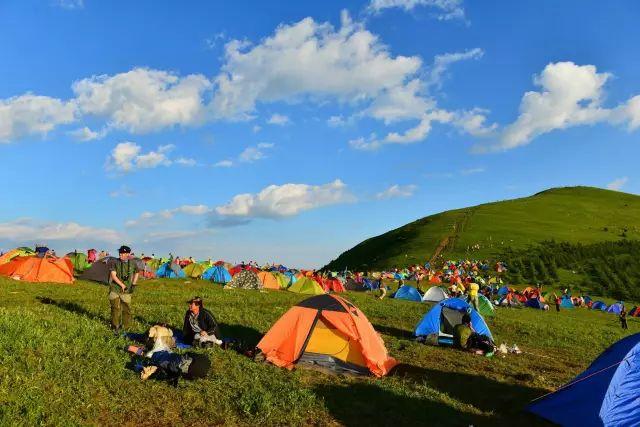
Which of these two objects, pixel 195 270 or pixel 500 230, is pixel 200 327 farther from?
pixel 500 230

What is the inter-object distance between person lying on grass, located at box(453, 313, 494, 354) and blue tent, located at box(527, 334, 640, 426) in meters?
6.78

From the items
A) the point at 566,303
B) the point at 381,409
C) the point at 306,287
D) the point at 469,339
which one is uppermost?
the point at 306,287

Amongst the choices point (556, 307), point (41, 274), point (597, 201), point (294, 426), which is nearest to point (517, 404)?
point (294, 426)

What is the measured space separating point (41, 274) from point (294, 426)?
25019mm

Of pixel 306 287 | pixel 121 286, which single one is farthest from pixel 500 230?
pixel 121 286

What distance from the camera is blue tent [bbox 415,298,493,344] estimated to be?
19391mm

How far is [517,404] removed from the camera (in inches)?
487

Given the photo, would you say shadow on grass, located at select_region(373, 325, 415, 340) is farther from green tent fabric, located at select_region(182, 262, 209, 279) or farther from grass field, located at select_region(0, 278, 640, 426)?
green tent fabric, located at select_region(182, 262, 209, 279)

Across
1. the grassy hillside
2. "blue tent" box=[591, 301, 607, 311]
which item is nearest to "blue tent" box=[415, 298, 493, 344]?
"blue tent" box=[591, 301, 607, 311]

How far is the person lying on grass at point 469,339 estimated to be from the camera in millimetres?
17984

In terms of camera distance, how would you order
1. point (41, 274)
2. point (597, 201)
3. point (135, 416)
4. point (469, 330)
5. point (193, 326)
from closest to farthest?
point (135, 416) → point (193, 326) → point (469, 330) → point (41, 274) → point (597, 201)

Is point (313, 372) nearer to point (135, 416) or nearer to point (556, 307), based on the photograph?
point (135, 416)

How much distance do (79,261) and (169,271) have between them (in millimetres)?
6876

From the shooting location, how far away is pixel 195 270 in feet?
138
